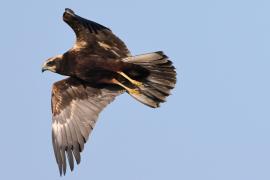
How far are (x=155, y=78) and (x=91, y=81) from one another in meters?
1.38

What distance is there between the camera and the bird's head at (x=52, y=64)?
52.6ft

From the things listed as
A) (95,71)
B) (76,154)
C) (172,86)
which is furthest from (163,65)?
(76,154)

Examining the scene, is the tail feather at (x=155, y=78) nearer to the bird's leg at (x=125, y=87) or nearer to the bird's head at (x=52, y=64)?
the bird's leg at (x=125, y=87)

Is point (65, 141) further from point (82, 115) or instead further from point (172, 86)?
point (172, 86)

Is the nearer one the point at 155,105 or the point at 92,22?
the point at 92,22

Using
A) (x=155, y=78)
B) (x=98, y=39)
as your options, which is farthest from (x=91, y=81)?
(x=155, y=78)

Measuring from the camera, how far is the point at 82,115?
16.3 m

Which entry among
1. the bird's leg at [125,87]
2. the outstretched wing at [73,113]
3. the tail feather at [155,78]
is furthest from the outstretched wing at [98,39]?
the outstretched wing at [73,113]

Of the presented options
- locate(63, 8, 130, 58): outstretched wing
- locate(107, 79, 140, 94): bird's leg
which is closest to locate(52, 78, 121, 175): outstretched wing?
locate(107, 79, 140, 94): bird's leg

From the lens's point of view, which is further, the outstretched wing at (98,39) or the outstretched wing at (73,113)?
the outstretched wing at (73,113)

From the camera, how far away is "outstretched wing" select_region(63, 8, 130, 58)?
49.7 ft

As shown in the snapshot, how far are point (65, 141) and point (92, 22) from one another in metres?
3.18

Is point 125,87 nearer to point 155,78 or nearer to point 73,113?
point 155,78

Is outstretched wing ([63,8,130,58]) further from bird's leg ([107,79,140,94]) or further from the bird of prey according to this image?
bird's leg ([107,79,140,94])
